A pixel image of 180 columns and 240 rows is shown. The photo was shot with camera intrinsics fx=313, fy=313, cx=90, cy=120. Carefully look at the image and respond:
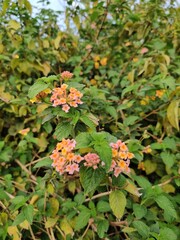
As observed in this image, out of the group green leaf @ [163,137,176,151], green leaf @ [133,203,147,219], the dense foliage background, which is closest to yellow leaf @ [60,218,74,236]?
the dense foliage background

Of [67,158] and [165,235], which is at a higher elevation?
[67,158]

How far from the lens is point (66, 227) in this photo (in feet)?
3.50

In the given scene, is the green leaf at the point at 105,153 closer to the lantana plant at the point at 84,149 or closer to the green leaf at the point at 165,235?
the lantana plant at the point at 84,149

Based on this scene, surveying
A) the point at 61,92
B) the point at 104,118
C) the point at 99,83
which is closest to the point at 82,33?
the point at 99,83

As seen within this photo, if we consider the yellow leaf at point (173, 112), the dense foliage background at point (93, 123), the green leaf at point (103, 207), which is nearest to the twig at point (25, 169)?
the dense foliage background at point (93, 123)

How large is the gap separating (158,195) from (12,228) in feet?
1.60

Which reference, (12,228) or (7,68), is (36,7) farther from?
(12,228)

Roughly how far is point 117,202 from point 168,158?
1.24 feet

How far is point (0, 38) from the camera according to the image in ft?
4.99

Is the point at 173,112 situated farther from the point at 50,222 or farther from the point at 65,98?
the point at 50,222

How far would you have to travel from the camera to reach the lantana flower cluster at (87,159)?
79 cm

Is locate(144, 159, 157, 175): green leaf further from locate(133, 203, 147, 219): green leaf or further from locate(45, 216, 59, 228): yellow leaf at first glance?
locate(45, 216, 59, 228): yellow leaf

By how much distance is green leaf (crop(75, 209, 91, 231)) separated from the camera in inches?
36.8

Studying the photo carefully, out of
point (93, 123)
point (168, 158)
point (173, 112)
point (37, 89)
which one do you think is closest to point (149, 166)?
point (168, 158)
